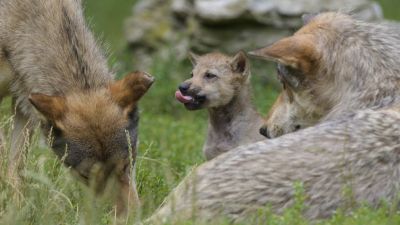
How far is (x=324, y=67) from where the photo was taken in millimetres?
7918

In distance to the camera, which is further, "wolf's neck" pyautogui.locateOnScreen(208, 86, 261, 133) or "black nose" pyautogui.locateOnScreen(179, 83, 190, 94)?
"wolf's neck" pyautogui.locateOnScreen(208, 86, 261, 133)

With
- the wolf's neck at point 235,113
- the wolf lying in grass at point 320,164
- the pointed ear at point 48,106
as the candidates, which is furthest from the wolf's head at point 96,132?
the wolf's neck at point 235,113

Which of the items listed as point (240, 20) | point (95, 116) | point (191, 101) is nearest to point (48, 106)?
point (95, 116)

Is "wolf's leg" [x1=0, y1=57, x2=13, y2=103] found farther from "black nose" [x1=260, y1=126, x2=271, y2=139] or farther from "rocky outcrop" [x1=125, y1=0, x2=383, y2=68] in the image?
"rocky outcrop" [x1=125, y1=0, x2=383, y2=68]

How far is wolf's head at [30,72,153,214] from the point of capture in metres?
7.50

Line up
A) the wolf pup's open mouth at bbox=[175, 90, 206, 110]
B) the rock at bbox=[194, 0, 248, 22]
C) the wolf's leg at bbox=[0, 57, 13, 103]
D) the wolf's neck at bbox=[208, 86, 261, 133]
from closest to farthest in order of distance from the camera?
the wolf's leg at bbox=[0, 57, 13, 103] → the wolf pup's open mouth at bbox=[175, 90, 206, 110] → the wolf's neck at bbox=[208, 86, 261, 133] → the rock at bbox=[194, 0, 248, 22]

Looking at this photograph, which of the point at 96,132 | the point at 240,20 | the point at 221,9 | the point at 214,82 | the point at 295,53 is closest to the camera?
the point at 96,132

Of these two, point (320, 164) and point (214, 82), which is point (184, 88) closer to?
point (214, 82)

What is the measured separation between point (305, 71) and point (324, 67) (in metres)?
0.15

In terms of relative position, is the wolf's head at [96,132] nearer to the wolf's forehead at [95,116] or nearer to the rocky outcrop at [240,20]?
the wolf's forehead at [95,116]

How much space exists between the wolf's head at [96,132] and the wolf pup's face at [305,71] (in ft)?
3.52

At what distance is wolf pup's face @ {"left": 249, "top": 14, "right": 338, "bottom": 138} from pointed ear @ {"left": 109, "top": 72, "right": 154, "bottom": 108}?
2.79 ft

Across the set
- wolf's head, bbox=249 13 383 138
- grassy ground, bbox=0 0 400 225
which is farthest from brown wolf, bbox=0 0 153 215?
wolf's head, bbox=249 13 383 138

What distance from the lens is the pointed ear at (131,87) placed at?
7812 mm
